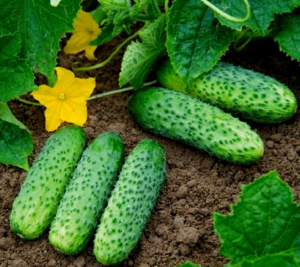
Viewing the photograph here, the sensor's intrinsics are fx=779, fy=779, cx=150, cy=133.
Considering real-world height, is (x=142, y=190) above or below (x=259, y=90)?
below

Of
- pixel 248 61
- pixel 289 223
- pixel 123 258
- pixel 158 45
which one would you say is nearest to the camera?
pixel 289 223

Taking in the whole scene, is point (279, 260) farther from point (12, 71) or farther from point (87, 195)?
point (12, 71)

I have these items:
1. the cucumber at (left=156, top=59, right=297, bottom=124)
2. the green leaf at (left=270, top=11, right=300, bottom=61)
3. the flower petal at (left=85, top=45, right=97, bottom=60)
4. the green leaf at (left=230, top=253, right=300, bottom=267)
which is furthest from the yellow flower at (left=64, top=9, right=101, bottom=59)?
the green leaf at (left=230, top=253, right=300, bottom=267)

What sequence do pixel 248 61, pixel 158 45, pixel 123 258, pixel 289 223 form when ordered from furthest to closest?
pixel 248 61 → pixel 158 45 → pixel 123 258 → pixel 289 223

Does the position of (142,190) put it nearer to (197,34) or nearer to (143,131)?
(143,131)

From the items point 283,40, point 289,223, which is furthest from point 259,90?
point 289,223

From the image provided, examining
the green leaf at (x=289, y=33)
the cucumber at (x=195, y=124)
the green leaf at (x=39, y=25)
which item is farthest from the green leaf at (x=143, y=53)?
the green leaf at (x=289, y=33)

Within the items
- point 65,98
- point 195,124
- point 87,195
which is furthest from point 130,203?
point 65,98

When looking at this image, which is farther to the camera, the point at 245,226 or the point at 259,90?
the point at 259,90
